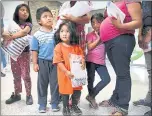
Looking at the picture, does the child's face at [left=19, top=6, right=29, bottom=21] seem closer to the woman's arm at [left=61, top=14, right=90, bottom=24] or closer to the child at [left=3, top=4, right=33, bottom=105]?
the child at [left=3, top=4, right=33, bottom=105]

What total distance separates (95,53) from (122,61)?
0.47ft

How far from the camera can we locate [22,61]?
3.47ft

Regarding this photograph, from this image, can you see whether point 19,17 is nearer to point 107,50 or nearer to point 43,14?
point 43,14

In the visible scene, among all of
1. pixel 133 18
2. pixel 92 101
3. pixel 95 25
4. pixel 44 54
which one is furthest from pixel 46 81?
pixel 133 18

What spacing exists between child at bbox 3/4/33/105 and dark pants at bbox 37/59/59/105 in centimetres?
6

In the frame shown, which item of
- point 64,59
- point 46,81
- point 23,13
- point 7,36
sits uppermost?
point 23,13

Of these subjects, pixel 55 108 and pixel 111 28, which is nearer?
pixel 111 28

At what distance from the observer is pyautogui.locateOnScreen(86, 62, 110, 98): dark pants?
1022 mm

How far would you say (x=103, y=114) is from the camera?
1.03 metres

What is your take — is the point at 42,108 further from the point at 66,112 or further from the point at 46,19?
the point at 46,19

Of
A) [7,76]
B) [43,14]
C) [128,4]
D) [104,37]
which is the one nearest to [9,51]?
[7,76]

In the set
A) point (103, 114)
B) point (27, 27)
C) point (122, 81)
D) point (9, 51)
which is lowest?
point (103, 114)

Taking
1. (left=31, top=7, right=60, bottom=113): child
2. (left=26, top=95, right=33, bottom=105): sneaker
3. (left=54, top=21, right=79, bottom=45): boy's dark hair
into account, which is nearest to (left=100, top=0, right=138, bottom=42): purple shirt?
(left=54, top=21, right=79, bottom=45): boy's dark hair

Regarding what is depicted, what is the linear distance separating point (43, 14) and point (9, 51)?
236 millimetres
